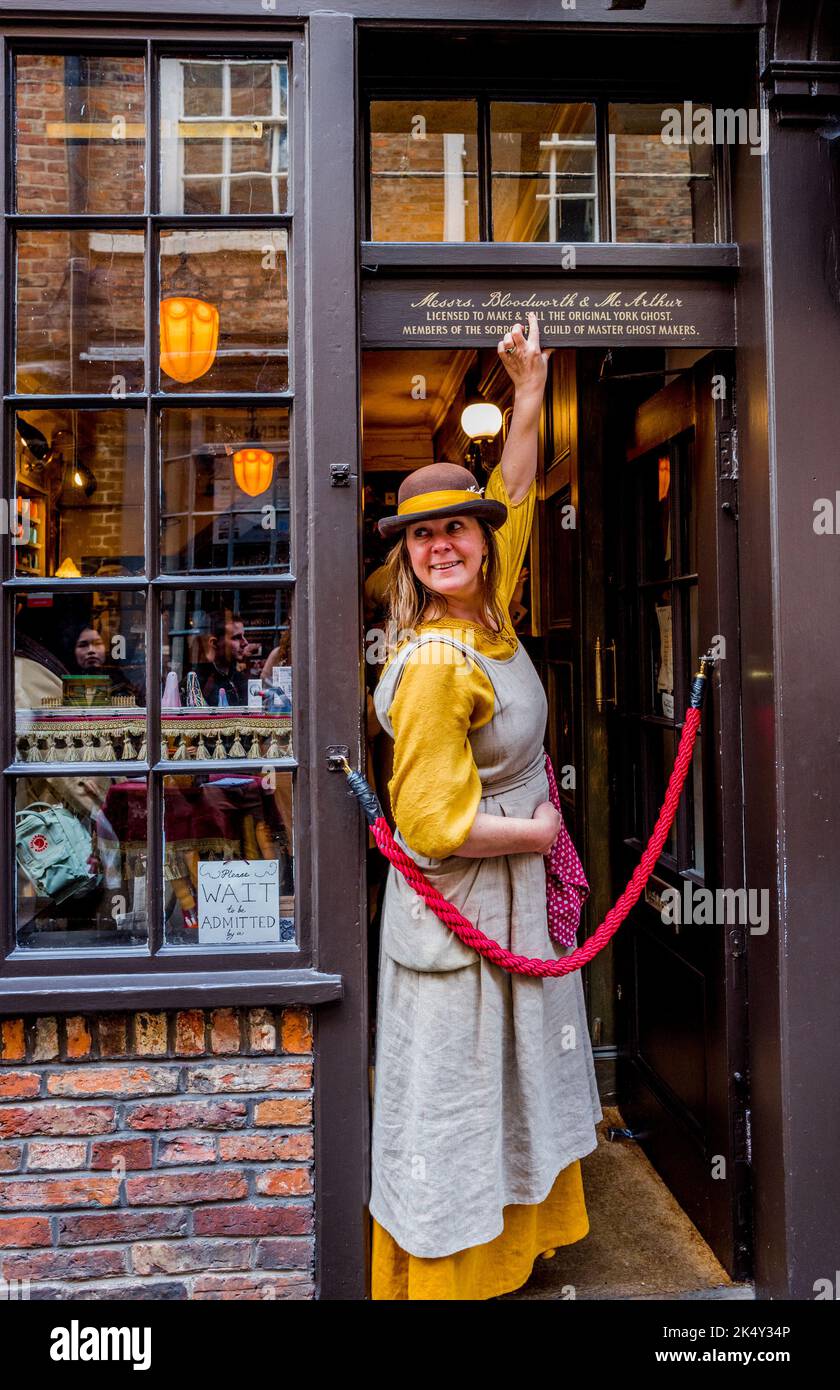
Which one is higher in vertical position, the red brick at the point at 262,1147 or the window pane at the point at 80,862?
the window pane at the point at 80,862

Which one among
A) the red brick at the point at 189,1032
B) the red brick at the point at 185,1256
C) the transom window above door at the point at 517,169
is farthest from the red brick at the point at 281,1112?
the transom window above door at the point at 517,169

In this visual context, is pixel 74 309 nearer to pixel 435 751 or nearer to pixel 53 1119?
pixel 435 751

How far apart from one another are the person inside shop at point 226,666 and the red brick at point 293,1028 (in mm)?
858

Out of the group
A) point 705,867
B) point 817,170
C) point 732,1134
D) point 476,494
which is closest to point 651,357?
point 817,170

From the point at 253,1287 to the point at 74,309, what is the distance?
2713 millimetres

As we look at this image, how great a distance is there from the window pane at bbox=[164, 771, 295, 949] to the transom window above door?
164 cm

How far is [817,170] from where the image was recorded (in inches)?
100

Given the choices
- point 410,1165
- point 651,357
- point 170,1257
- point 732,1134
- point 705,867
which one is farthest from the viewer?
point 651,357

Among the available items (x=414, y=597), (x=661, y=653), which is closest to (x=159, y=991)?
(x=414, y=597)

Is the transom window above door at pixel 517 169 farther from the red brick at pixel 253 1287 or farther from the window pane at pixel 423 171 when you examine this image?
the red brick at pixel 253 1287

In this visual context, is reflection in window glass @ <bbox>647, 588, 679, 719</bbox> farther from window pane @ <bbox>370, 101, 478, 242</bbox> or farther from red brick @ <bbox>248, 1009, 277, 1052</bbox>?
red brick @ <bbox>248, 1009, 277, 1052</bbox>

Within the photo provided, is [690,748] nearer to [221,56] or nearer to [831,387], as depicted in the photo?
[831,387]

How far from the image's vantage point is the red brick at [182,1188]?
8.15 feet
